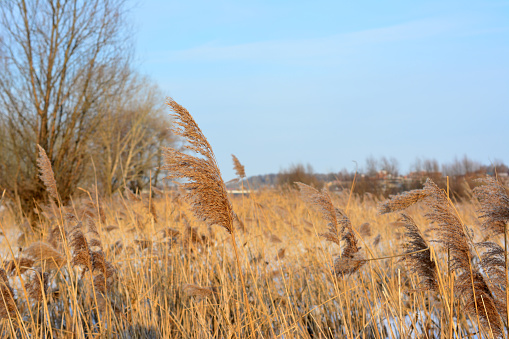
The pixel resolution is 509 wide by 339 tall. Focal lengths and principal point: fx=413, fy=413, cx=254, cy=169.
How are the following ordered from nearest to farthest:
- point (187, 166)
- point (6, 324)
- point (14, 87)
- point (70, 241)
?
point (187, 166) < point (70, 241) < point (6, 324) < point (14, 87)

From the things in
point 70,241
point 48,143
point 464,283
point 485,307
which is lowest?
point 485,307

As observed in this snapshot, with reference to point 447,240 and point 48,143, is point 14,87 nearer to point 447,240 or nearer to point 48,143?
point 48,143

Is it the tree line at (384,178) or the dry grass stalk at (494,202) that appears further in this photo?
the tree line at (384,178)

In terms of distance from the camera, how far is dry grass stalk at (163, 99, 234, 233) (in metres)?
1.34

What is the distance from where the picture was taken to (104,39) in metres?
8.62

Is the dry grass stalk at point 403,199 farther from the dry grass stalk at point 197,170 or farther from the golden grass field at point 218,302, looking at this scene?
the golden grass field at point 218,302

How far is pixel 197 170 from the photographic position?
1.36m

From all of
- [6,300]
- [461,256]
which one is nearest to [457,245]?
→ [461,256]

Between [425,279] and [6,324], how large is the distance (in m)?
2.67

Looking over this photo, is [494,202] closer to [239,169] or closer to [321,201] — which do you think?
[321,201]

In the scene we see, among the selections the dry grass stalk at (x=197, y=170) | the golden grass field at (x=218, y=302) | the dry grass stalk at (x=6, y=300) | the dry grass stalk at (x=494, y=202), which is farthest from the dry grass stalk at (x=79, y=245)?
the dry grass stalk at (x=494, y=202)

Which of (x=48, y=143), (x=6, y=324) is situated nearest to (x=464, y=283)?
(x=6, y=324)

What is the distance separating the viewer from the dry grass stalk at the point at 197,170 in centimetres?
134

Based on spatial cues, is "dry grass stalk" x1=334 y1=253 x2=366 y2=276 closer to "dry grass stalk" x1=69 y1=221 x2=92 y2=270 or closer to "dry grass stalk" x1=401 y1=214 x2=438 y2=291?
"dry grass stalk" x1=401 y1=214 x2=438 y2=291
